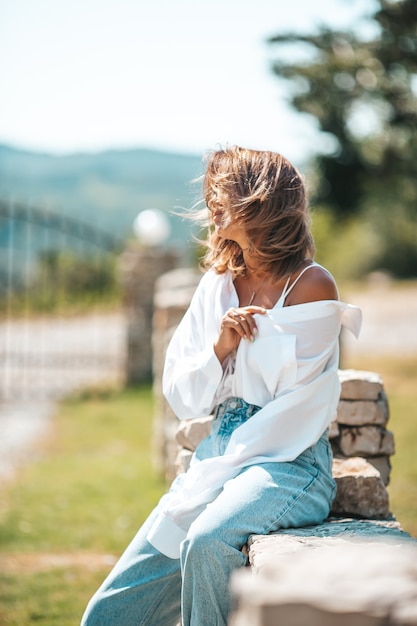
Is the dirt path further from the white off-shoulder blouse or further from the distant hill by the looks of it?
the distant hill

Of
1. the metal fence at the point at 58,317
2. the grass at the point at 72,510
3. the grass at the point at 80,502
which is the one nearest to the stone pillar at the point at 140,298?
the metal fence at the point at 58,317

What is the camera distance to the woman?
234cm

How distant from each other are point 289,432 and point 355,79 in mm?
8951

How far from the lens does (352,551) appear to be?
1.35 m

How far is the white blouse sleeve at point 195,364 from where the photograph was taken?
2.46 m

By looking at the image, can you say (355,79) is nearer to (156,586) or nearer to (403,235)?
(156,586)

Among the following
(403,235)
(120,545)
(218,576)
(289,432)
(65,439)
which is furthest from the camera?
(403,235)

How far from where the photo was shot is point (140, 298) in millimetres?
10461

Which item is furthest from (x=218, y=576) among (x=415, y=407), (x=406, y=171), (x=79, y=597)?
(x=406, y=171)

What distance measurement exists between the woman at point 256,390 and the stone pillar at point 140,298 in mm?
7834

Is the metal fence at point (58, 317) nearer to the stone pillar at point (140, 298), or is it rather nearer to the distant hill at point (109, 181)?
the stone pillar at point (140, 298)

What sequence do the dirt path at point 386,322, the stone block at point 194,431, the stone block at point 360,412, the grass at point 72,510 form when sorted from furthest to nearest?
the dirt path at point 386,322, the grass at point 72,510, the stone block at point 360,412, the stone block at point 194,431

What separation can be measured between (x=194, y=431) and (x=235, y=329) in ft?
2.82

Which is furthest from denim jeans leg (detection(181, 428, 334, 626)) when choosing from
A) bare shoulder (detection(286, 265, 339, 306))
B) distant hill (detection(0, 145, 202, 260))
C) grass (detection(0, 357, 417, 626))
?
distant hill (detection(0, 145, 202, 260))
